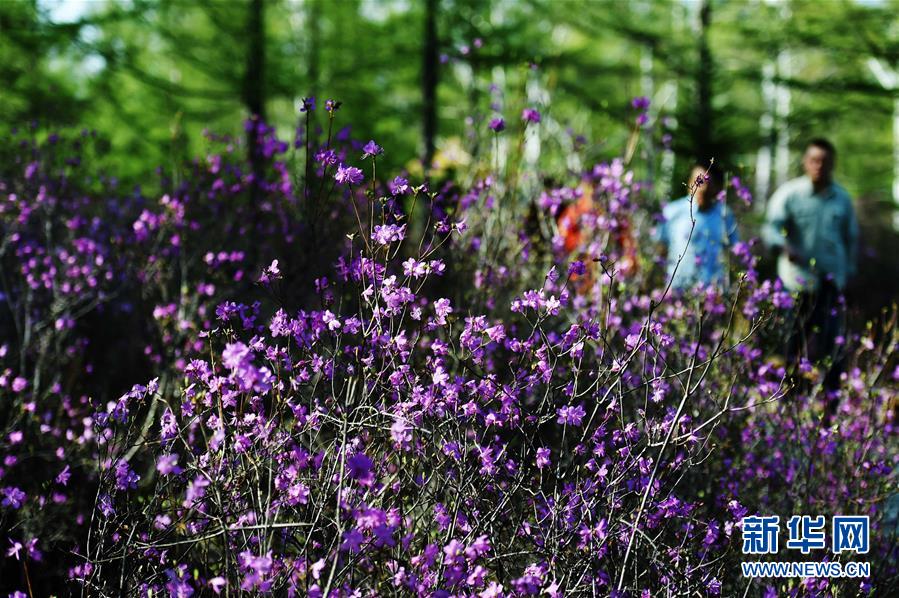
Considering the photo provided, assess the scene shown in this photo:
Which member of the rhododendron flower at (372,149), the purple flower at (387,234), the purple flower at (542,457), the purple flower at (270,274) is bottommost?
the purple flower at (542,457)

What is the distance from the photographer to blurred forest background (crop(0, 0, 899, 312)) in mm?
10984

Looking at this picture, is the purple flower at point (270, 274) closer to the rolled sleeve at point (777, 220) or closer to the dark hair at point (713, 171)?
the dark hair at point (713, 171)

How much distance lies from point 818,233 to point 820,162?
53 cm

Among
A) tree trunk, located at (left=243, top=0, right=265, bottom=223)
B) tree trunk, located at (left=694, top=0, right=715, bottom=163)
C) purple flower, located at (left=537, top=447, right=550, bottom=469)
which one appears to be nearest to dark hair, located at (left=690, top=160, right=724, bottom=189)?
→ purple flower, located at (left=537, top=447, right=550, bottom=469)

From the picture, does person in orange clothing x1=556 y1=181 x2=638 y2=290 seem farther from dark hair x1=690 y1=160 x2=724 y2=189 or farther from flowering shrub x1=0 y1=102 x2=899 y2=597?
dark hair x1=690 y1=160 x2=724 y2=189

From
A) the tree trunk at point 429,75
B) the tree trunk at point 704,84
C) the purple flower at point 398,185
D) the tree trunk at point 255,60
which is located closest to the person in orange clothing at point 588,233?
the purple flower at point 398,185

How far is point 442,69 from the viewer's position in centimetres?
1547

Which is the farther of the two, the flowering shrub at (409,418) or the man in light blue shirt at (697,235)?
the man in light blue shirt at (697,235)

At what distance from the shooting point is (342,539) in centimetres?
205

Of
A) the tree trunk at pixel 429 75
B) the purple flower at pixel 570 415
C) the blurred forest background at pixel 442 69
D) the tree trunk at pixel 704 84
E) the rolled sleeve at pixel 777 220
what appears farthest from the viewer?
the tree trunk at pixel 429 75

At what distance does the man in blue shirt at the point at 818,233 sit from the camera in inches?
233

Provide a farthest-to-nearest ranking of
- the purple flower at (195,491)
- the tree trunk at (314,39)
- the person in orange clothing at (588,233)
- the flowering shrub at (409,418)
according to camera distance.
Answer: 1. the tree trunk at (314,39)
2. the person in orange clothing at (588,233)
3. the flowering shrub at (409,418)
4. the purple flower at (195,491)

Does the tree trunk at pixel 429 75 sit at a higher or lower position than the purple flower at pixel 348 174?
higher

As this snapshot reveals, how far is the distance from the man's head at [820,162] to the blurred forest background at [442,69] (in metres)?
1.26
